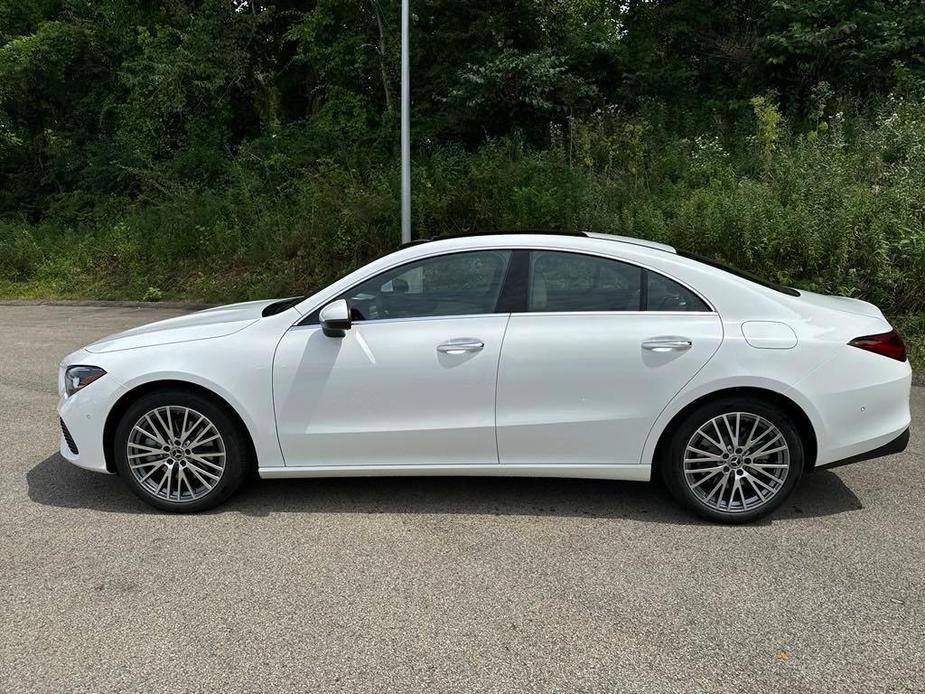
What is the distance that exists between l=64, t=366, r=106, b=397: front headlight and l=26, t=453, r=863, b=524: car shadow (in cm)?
71

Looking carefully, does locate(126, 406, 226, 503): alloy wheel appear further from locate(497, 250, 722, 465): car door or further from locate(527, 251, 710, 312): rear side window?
locate(527, 251, 710, 312): rear side window

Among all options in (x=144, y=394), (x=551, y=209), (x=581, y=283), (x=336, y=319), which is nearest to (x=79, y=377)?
(x=144, y=394)

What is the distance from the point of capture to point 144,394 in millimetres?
4176

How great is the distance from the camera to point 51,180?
2242 centimetres

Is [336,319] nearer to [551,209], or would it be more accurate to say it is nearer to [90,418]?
[90,418]

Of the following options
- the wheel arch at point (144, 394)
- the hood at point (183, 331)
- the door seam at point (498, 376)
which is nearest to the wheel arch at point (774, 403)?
the door seam at point (498, 376)

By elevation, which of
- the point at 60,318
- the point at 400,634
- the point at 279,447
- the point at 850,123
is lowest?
the point at 60,318

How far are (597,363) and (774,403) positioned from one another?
0.99 meters

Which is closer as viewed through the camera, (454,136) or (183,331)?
(183,331)

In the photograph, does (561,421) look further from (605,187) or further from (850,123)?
(850,123)

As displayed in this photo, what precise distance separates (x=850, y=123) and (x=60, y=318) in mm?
13843

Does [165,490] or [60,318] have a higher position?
[165,490]

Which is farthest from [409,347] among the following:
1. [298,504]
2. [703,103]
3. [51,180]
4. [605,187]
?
[51,180]

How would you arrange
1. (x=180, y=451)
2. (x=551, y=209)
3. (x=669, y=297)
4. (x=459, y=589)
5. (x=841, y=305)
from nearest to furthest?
(x=459, y=589) < (x=669, y=297) < (x=180, y=451) < (x=841, y=305) < (x=551, y=209)
